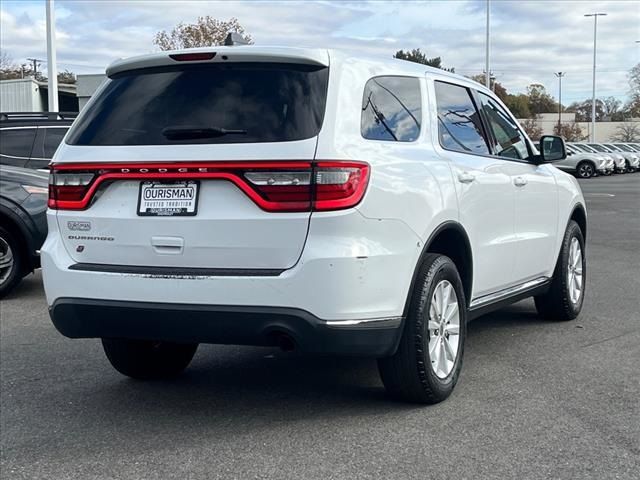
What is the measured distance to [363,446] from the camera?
409cm

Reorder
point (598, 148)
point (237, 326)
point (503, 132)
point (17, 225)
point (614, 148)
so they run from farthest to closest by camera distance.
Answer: point (614, 148), point (598, 148), point (17, 225), point (503, 132), point (237, 326)

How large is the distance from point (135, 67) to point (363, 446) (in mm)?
2294

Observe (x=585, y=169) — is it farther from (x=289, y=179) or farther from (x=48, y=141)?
(x=289, y=179)

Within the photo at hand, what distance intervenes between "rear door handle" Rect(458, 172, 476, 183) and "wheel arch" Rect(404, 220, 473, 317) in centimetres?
28

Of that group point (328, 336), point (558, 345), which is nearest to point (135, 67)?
point (328, 336)

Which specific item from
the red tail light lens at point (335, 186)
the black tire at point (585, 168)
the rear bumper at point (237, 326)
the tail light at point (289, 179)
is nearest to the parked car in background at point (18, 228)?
Answer: the rear bumper at point (237, 326)

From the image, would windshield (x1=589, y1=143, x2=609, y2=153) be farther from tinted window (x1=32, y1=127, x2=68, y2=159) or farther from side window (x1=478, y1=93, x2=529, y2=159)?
side window (x1=478, y1=93, x2=529, y2=159)

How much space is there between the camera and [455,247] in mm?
5051

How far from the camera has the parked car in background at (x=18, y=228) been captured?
8344 millimetres

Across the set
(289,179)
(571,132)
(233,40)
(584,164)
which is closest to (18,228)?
(233,40)

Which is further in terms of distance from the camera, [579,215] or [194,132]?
[579,215]

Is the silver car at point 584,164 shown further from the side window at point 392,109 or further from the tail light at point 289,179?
the tail light at point 289,179

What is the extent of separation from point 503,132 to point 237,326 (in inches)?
115

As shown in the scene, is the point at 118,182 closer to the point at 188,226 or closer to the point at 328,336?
the point at 188,226
